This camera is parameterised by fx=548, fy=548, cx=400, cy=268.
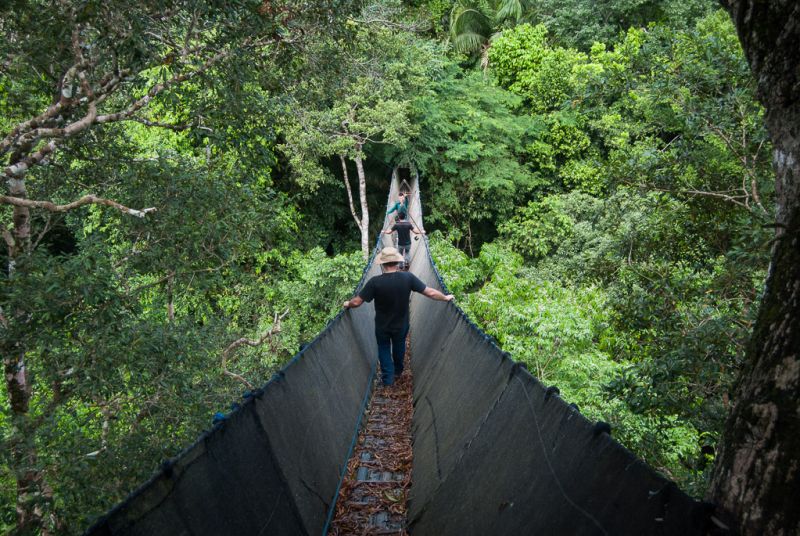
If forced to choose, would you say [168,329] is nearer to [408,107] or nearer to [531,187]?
[408,107]

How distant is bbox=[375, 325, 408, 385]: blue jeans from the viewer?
4.15 meters

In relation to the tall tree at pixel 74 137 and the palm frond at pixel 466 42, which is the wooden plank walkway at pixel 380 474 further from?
the palm frond at pixel 466 42

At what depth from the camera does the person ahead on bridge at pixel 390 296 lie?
3.91 metres

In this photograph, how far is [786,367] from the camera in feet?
3.59

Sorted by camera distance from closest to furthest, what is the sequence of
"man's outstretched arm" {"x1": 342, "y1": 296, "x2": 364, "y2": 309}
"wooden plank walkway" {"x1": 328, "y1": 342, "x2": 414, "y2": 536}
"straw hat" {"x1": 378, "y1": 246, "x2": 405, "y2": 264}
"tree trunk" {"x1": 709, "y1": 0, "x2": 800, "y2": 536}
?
"tree trunk" {"x1": 709, "y1": 0, "x2": 800, "y2": 536} → "wooden plank walkway" {"x1": 328, "y1": 342, "x2": 414, "y2": 536} → "man's outstretched arm" {"x1": 342, "y1": 296, "x2": 364, "y2": 309} → "straw hat" {"x1": 378, "y1": 246, "x2": 405, "y2": 264}

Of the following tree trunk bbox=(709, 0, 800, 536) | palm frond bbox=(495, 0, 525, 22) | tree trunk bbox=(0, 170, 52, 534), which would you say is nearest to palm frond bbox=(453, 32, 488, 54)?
palm frond bbox=(495, 0, 525, 22)

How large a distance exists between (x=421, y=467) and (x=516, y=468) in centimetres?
127

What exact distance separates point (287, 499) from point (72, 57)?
3.63 metres

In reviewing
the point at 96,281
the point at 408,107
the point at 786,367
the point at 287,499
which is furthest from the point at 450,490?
the point at 408,107

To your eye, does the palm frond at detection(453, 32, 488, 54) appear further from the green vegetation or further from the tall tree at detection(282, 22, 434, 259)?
the green vegetation

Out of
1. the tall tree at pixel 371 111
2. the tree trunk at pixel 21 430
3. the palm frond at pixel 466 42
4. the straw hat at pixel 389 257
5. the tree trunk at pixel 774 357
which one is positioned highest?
the palm frond at pixel 466 42

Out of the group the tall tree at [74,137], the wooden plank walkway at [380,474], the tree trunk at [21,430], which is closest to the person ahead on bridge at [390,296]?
the wooden plank walkway at [380,474]

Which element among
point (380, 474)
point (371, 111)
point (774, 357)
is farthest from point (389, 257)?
point (371, 111)

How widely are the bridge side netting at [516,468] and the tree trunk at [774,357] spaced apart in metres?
0.15
